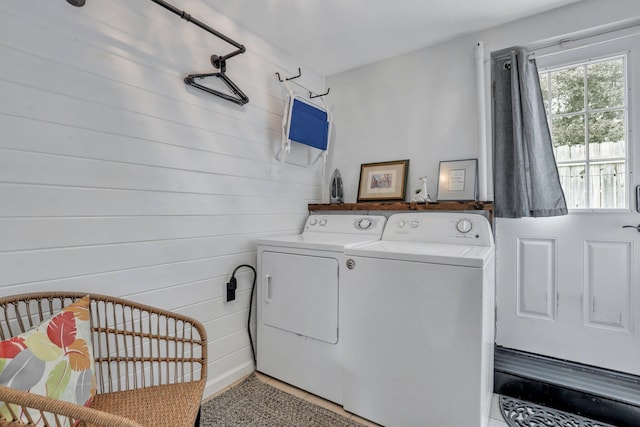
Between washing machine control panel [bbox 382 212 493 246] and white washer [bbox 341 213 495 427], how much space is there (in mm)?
57

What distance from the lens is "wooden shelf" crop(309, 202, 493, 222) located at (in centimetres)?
193

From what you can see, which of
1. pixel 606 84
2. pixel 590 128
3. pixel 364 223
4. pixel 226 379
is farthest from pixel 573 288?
pixel 226 379

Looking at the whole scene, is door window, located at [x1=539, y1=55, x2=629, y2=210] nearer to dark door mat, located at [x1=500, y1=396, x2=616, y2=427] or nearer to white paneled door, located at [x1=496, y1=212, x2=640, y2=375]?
white paneled door, located at [x1=496, y1=212, x2=640, y2=375]

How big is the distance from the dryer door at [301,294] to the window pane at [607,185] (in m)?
1.60

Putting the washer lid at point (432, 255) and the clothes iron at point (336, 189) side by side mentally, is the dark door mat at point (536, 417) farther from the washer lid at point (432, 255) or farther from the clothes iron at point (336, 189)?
the clothes iron at point (336, 189)

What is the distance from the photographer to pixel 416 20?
1.96 meters

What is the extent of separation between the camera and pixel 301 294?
184 cm

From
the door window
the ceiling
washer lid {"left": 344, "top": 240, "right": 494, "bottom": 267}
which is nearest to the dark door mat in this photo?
washer lid {"left": 344, "top": 240, "right": 494, "bottom": 267}

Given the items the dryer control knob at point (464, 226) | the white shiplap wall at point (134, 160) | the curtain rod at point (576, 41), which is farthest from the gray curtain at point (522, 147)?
the white shiplap wall at point (134, 160)

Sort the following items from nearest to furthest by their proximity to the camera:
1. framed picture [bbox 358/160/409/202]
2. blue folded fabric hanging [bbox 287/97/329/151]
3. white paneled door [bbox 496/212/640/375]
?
white paneled door [bbox 496/212/640/375] → blue folded fabric hanging [bbox 287/97/329/151] → framed picture [bbox 358/160/409/202]

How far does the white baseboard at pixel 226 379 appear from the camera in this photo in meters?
1.80

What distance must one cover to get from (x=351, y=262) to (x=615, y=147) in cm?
166

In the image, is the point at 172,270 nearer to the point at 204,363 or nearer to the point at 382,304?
the point at 204,363

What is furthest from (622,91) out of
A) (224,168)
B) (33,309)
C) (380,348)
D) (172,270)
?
(33,309)
